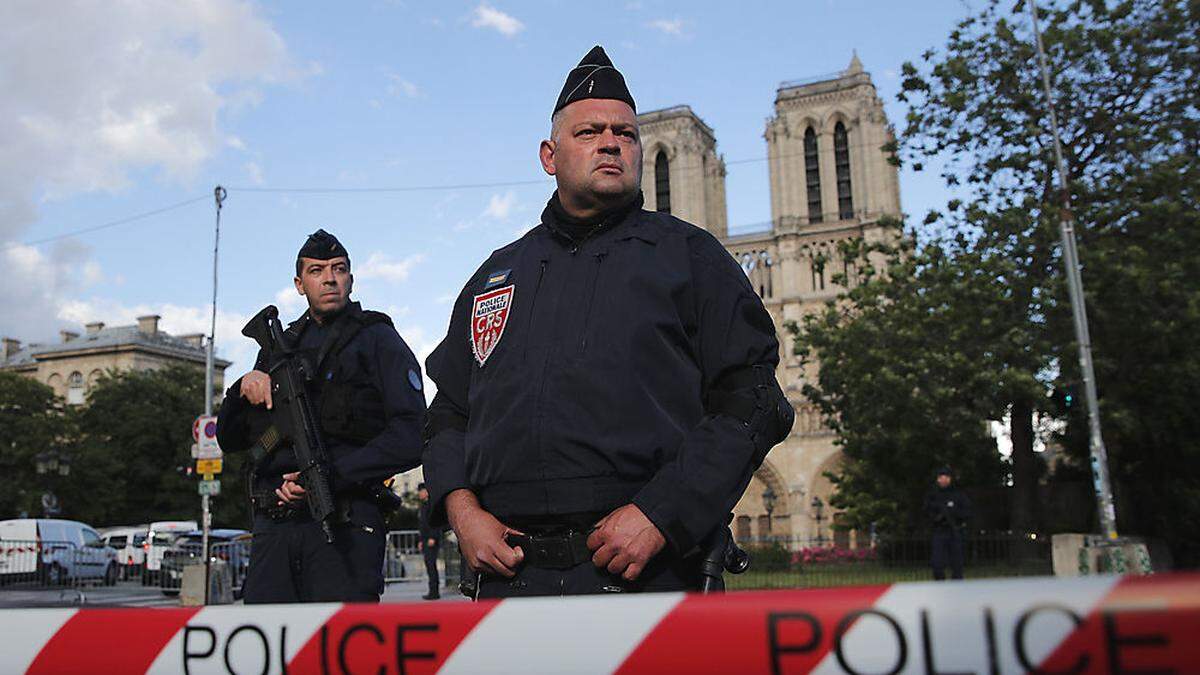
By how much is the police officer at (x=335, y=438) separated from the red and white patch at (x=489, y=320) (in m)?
1.52

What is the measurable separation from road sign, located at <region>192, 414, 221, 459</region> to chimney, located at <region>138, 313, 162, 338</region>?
210ft

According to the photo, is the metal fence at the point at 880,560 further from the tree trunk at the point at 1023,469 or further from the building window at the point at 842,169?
the building window at the point at 842,169

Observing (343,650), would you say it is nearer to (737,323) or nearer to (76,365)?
(737,323)

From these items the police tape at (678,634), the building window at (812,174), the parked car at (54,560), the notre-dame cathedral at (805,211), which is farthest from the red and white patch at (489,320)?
the building window at (812,174)

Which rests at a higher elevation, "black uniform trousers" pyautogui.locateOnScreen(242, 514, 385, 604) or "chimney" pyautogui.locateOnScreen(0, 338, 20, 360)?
"chimney" pyautogui.locateOnScreen(0, 338, 20, 360)

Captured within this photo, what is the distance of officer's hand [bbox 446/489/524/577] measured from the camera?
2.36m

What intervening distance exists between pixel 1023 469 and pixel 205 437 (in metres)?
18.5

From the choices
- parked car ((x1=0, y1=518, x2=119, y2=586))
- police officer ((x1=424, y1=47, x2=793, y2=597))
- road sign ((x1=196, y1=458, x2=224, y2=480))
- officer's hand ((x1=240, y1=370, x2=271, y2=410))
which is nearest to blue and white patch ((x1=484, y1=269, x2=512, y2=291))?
police officer ((x1=424, y1=47, x2=793, y2=597))

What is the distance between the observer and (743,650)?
4.37 ft

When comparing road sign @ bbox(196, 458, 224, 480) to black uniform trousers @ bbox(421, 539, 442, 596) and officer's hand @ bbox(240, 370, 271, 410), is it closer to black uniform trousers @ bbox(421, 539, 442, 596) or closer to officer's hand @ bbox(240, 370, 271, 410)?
black uniform trousers @ bbox(421, 539, 442, 596)


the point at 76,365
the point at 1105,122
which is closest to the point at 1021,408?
the point at 1105,122

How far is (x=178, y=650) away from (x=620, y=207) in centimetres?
153

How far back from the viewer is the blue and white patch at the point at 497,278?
275 cm

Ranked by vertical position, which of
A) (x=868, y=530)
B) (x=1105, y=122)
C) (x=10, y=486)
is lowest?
(x=868, y=530)
